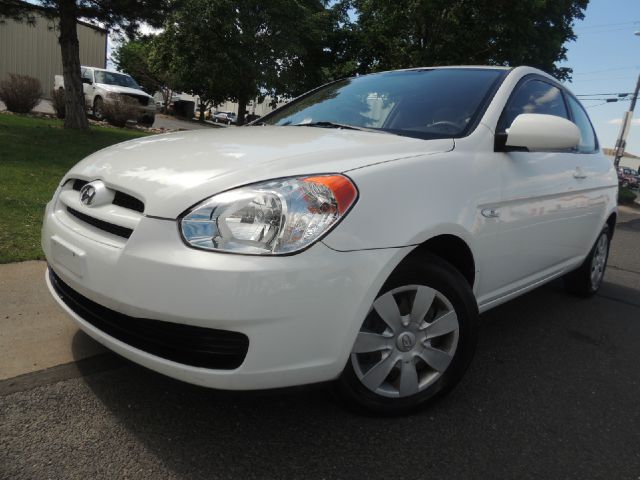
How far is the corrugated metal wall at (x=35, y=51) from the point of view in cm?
3011

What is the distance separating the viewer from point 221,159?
2020 millimetres

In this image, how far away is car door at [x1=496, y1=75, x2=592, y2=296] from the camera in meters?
2.66

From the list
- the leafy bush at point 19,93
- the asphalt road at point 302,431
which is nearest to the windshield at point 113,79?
the leafy bush at point 19,93

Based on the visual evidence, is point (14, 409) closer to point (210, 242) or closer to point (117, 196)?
point (117, 196)

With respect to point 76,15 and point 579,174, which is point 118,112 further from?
point 579,174

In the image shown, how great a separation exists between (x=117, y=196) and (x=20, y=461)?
3.23 ft

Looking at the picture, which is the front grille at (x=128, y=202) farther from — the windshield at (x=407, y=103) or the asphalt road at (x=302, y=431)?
the windshield at (x=407, y=103)

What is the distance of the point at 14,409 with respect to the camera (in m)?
2.06

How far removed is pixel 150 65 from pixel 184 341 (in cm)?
3283

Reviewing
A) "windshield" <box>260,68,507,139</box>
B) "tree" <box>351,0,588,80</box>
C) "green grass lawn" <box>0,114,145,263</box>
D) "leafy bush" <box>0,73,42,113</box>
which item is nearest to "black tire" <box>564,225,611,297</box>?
"windshield" <box>260,68,507,139</box>

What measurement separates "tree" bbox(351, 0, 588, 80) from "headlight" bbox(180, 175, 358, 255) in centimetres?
1508

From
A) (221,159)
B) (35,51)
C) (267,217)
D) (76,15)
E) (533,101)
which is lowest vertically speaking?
(267,217)

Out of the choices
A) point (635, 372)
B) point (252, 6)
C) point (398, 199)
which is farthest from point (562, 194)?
point (252, 6)

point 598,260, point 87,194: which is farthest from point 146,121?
point 87,194
